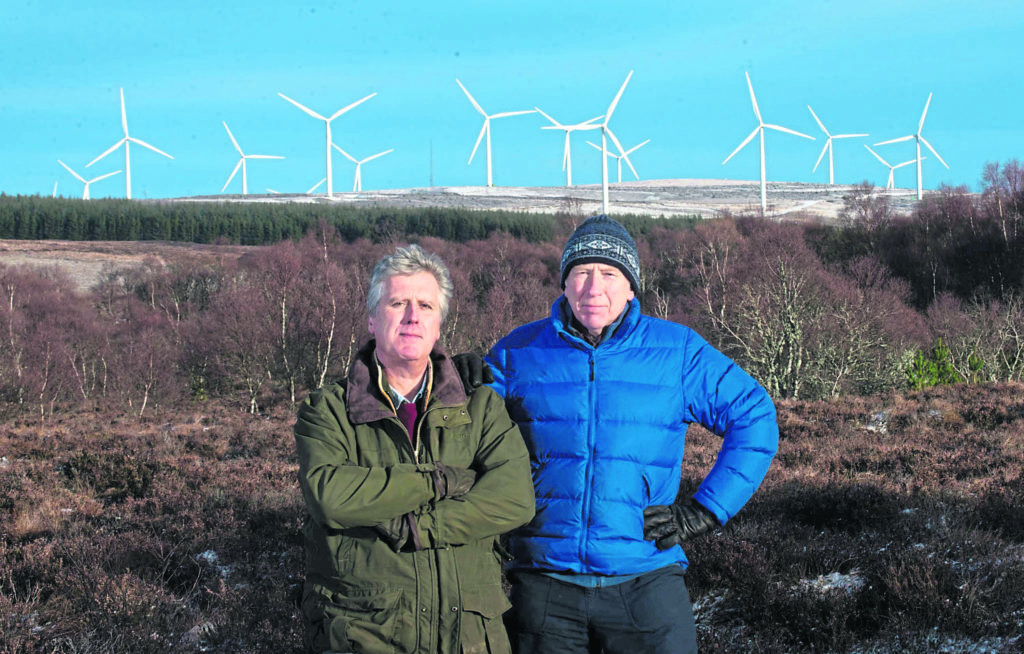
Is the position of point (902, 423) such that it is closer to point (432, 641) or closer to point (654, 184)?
point (432, 641)

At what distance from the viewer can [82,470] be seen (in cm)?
1390

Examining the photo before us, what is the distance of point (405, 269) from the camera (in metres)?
3.02

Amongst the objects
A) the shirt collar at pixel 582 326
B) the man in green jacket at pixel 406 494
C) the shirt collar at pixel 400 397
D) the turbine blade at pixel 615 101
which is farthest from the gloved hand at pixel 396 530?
the turbine blade at pixel 615 101

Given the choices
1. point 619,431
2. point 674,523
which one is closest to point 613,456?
point 619,431

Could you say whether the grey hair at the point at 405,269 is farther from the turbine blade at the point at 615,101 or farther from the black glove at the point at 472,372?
the turbine blade at the point at 615,101

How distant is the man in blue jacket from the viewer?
306 centimetres

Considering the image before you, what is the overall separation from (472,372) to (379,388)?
1.04 ft

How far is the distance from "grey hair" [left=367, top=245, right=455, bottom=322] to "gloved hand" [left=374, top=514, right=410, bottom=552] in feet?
2.39

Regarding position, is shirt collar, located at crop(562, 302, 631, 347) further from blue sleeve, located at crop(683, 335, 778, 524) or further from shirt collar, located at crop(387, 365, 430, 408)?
shirt collar, located at crop(387, 365, 430, 408)

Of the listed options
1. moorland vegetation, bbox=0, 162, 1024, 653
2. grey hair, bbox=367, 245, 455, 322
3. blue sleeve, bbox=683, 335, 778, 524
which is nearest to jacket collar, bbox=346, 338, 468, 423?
grey hair, bbox=367, 245, 455, 322

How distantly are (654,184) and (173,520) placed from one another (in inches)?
6185

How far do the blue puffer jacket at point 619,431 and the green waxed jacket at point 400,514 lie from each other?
0.79 feet

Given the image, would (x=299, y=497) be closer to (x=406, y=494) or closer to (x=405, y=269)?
(x=405, y=269)

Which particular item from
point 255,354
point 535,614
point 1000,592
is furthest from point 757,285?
point 535,614
